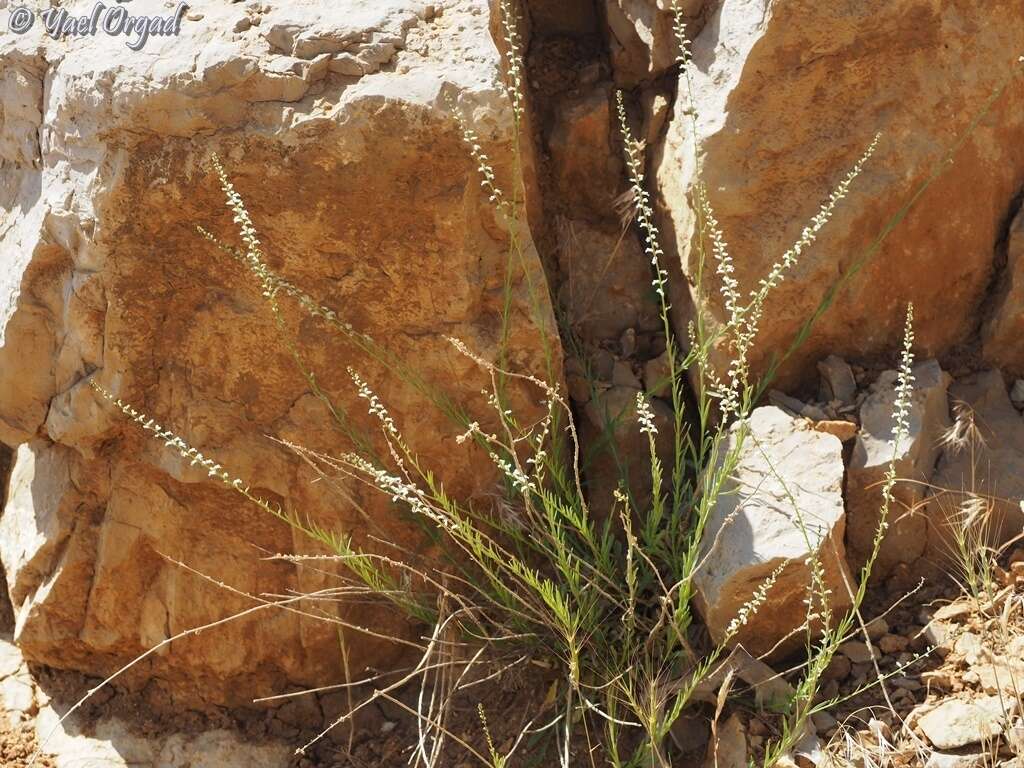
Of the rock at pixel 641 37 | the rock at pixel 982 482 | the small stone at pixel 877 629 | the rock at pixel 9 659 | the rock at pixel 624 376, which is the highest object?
the rock at pixel 641 37

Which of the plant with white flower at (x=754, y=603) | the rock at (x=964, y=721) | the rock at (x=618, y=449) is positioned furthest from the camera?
the rock at (x=618, y=449)

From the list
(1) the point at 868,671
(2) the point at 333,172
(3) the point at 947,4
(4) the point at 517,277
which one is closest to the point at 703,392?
(4) the point at 517,277

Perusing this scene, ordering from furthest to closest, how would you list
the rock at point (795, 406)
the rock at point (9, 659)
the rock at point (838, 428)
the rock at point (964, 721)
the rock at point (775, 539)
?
the rock at point (9, 659)
the rock at point (795, 406)
the rock at point (838, 428)
the rock at point (775, 539)
the rock at point (964, 721)

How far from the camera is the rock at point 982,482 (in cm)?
293

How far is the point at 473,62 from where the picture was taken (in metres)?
2.73

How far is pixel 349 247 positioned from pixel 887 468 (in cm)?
142

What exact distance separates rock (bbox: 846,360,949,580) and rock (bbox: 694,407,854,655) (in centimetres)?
12

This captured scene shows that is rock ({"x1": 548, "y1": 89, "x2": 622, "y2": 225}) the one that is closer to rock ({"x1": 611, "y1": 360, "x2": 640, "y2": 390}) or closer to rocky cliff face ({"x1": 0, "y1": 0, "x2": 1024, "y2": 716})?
rocky cliff face ({"x1": 0, "y1": 0, "x2": 1024, "y2": 716})

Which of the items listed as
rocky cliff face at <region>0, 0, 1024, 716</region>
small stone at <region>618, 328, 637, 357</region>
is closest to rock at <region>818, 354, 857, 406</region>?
rocky cliff face at <region>0, 0, 1024, 716</region>

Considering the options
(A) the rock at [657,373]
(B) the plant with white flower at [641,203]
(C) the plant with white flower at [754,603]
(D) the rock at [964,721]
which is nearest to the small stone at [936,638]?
(D) the rock at [964,721]

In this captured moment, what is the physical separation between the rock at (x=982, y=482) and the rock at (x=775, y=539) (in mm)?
304

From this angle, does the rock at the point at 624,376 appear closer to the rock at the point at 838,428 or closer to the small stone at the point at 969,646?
the rock at the point at 838,428

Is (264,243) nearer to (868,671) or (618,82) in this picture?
(618,82)

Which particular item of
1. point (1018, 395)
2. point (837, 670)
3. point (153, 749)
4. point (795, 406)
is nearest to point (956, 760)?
point (837, 670)
